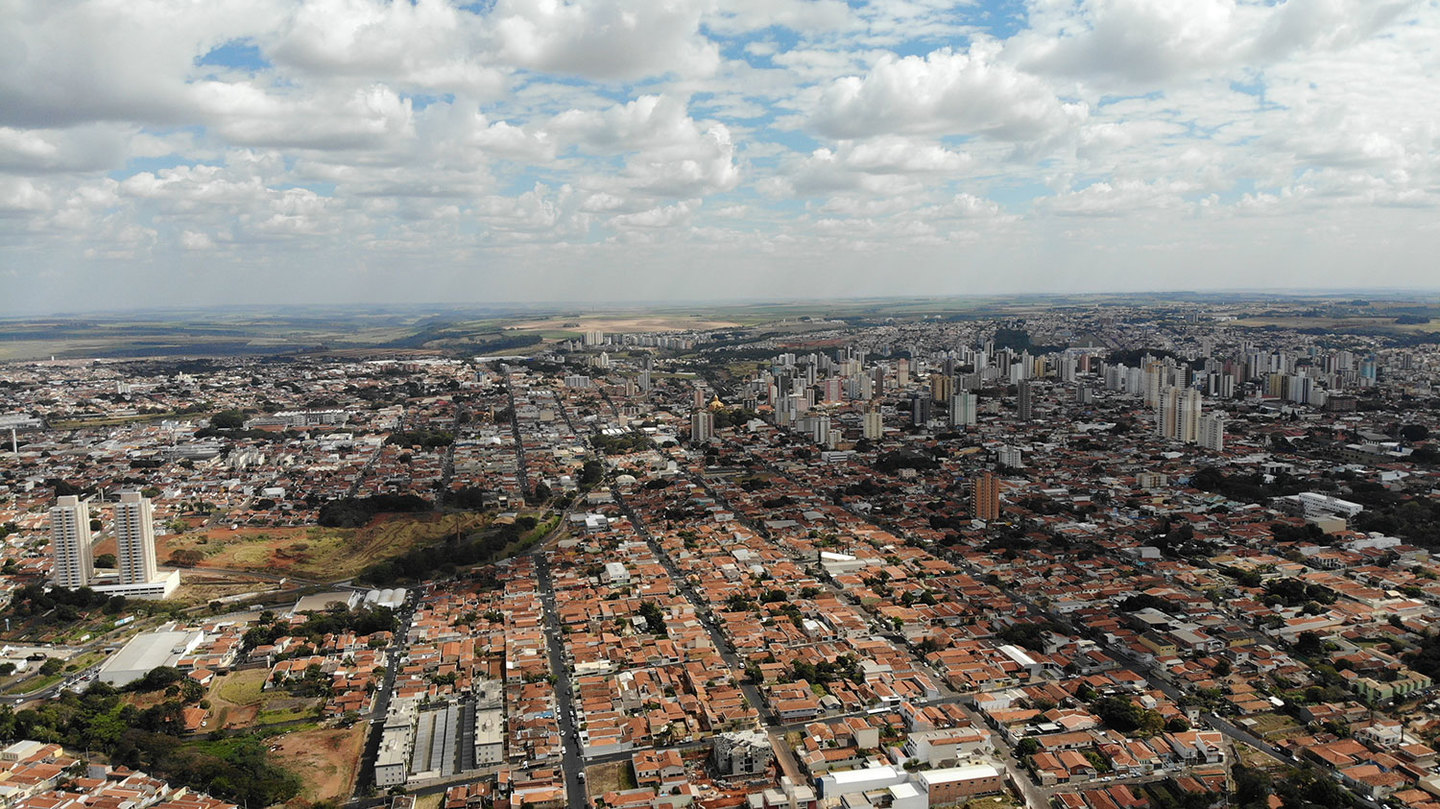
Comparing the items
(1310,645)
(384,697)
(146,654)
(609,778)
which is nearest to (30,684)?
(146,654)

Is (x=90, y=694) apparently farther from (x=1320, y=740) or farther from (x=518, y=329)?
(x=518, y=329)

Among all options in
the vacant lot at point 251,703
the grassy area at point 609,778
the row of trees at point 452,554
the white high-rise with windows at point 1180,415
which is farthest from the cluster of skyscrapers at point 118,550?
the white high-rise with windows at point 1180,415

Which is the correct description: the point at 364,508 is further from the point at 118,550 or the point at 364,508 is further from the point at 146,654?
the point at 146,654

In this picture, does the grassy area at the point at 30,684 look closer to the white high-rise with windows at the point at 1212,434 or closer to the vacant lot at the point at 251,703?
the vacant lot at the point at 251,703

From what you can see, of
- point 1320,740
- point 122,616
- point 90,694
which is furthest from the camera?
point 122,616

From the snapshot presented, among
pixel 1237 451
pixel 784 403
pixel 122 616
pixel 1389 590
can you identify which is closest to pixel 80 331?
pixel 784 403


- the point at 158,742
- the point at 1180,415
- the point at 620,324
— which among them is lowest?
the point at 158,742
